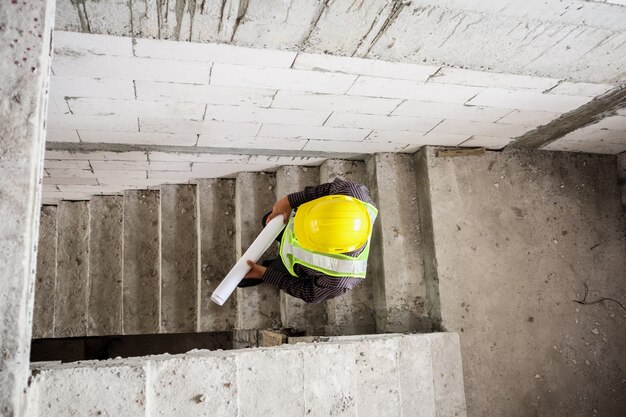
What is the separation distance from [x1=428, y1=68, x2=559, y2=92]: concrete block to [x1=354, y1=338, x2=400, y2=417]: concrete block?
223cm

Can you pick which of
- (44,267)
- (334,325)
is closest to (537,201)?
(334,325)

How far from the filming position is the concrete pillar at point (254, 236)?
16.5 ft

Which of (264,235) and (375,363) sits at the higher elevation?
(264,235)

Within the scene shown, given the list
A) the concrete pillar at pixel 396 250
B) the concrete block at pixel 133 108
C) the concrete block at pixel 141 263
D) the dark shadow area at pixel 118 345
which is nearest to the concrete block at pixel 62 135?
the concrete block at pixel 133 108

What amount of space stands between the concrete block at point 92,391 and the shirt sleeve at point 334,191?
6.92ft

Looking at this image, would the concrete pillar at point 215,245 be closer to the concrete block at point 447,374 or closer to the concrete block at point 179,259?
the concrete block at point 179,259

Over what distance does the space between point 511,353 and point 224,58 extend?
4027 mm

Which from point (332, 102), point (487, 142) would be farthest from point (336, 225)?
point (487, 142)

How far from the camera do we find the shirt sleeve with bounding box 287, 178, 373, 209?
3760 millimetres

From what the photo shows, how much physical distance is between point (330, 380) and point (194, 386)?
105cm

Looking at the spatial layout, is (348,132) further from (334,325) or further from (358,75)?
(334,325)

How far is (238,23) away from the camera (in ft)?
8.13

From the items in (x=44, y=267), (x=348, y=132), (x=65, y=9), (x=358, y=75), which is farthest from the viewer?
(x=44, y=267)

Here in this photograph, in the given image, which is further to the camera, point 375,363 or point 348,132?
point 348,132
